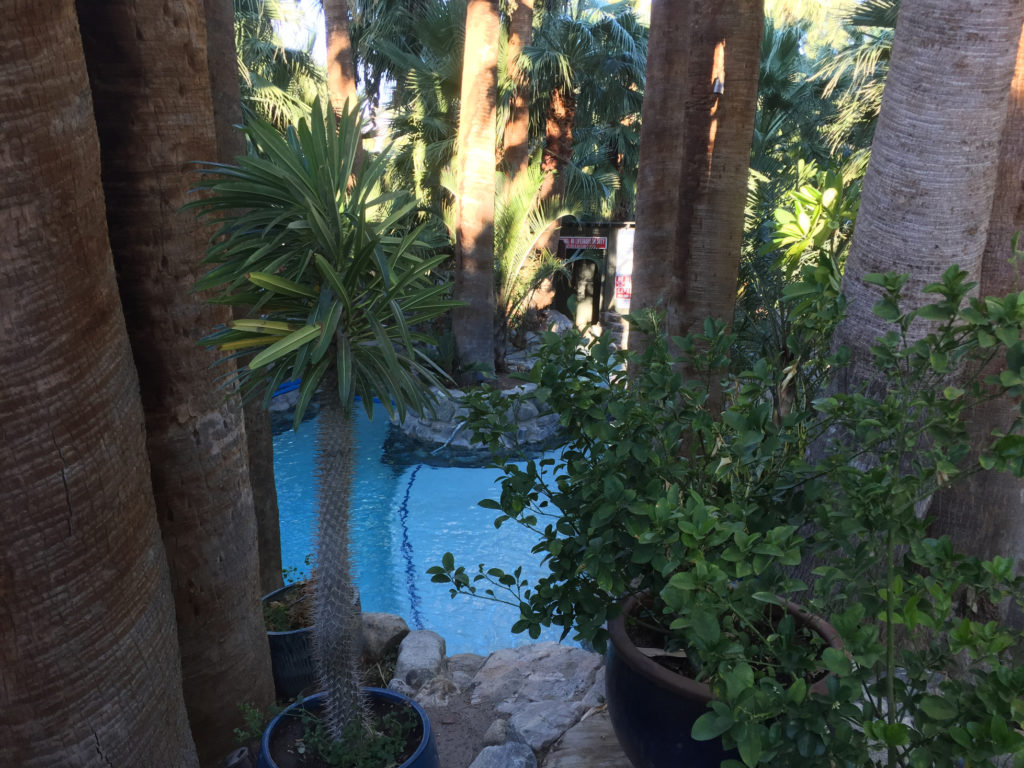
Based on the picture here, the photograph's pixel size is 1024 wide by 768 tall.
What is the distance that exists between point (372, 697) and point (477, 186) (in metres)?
9.62

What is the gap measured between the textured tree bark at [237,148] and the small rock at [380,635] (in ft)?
1.92

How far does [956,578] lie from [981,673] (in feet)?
0.58

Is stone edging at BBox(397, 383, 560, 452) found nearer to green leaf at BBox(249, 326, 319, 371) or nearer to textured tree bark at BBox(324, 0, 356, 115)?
textured tree bark at BBox(324, 0, 356, 115)

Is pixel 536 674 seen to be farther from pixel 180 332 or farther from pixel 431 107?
pixel 431 107

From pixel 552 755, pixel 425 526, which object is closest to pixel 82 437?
pixel 552 755

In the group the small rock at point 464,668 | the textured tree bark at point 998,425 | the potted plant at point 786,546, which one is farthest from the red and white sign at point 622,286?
the potted plant at point 786,546

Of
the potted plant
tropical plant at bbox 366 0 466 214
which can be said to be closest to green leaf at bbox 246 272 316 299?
the potted plant

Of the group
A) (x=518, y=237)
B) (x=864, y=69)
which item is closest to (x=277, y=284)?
(x=518, y=237)

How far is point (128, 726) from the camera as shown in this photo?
2105 millimetres

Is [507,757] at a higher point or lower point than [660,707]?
lower

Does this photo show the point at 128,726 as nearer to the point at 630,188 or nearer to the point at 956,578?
the point at 956,578

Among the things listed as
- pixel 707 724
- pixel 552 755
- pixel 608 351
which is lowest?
pixel 552 755

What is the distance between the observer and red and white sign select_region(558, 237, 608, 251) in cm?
1789

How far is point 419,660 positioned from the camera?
4.09 meters
